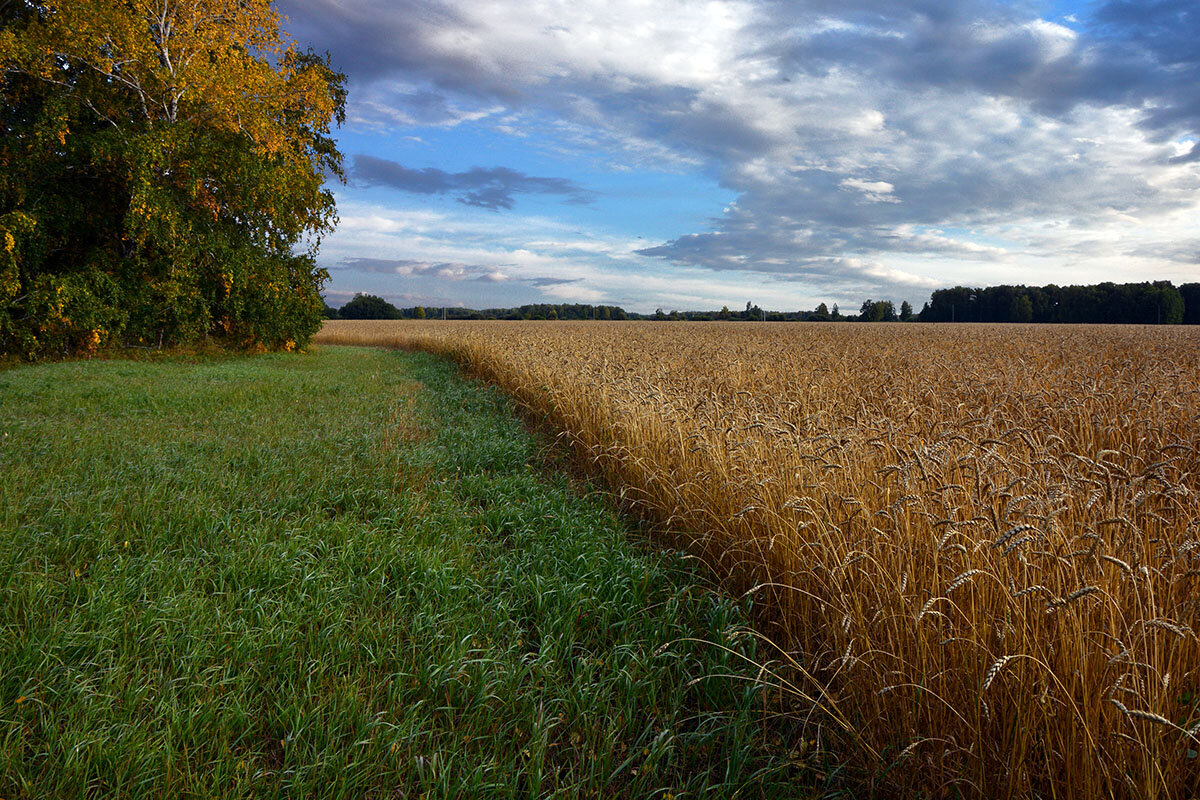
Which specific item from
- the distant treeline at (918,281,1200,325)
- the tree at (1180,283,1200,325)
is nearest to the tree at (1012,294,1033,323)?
the distant treeline at (918,281,1200,325)

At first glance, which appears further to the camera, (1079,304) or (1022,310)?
(1022,310)

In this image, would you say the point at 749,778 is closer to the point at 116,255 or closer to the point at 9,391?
the point at 9,391

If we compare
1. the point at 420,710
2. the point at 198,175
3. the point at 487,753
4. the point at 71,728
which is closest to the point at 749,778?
the point at 487,753

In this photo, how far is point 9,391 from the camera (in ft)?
32.2

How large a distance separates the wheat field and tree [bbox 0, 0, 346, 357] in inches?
602

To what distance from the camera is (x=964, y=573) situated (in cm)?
224

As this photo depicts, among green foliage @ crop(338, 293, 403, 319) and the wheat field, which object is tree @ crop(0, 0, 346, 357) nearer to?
the wheat field

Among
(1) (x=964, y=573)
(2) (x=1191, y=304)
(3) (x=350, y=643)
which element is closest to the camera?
(1) (x=964, y=573)

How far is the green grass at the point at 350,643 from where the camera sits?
232 cm

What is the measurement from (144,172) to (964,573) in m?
18.6

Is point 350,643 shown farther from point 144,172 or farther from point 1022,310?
point 1022,310

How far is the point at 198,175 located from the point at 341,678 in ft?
59.3

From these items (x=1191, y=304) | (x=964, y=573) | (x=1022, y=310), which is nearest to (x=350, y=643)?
(x=964, y=573)

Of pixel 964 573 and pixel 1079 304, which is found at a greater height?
pixel 1079 304
